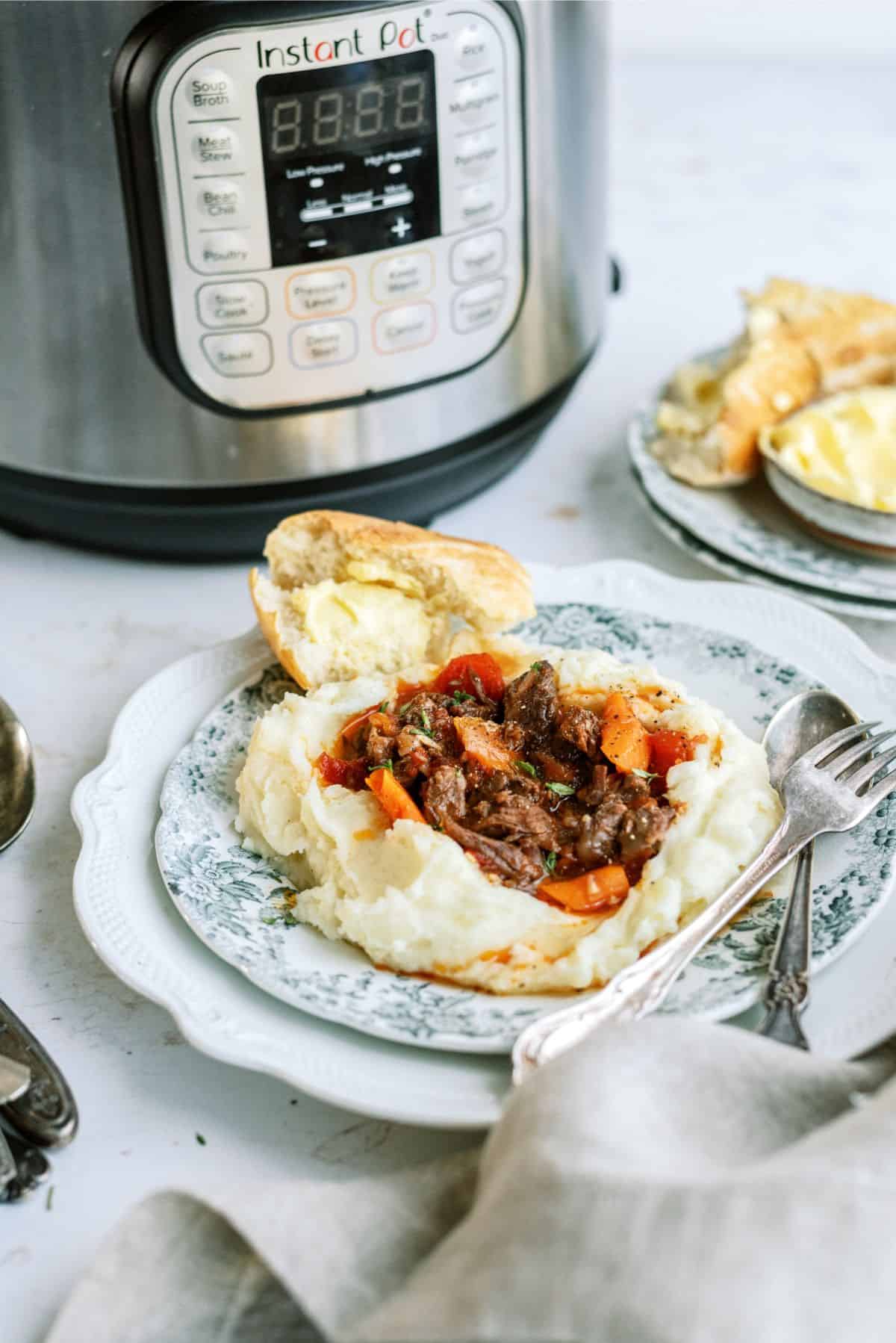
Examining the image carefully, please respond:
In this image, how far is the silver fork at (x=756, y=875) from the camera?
3.60 feet

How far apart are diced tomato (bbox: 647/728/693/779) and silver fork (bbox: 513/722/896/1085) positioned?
0.10 metres

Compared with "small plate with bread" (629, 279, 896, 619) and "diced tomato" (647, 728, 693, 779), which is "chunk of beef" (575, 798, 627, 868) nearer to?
"diced tomato" (647, 728, 693, 779)

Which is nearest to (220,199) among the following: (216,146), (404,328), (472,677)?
(216,146)

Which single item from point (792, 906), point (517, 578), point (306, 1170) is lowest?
point (306, 1170)

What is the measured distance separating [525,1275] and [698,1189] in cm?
12

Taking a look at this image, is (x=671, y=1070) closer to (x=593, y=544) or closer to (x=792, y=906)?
(x=792, y=906)

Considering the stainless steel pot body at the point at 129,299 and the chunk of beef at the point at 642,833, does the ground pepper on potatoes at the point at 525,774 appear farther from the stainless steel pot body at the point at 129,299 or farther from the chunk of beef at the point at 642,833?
the stainless steel pot body at the point at 129,299

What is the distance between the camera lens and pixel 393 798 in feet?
4.36

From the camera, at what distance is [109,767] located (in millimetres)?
1461

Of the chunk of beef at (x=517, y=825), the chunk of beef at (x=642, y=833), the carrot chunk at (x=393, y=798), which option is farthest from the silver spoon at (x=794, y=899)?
the carrot chunk at (x=393, y=798)

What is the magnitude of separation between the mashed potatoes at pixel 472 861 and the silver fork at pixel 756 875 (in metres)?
0.02

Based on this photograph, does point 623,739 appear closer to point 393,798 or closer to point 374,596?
point 393,798

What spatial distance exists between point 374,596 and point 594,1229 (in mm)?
905

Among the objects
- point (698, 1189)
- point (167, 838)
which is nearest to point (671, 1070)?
point (698, 1189)
